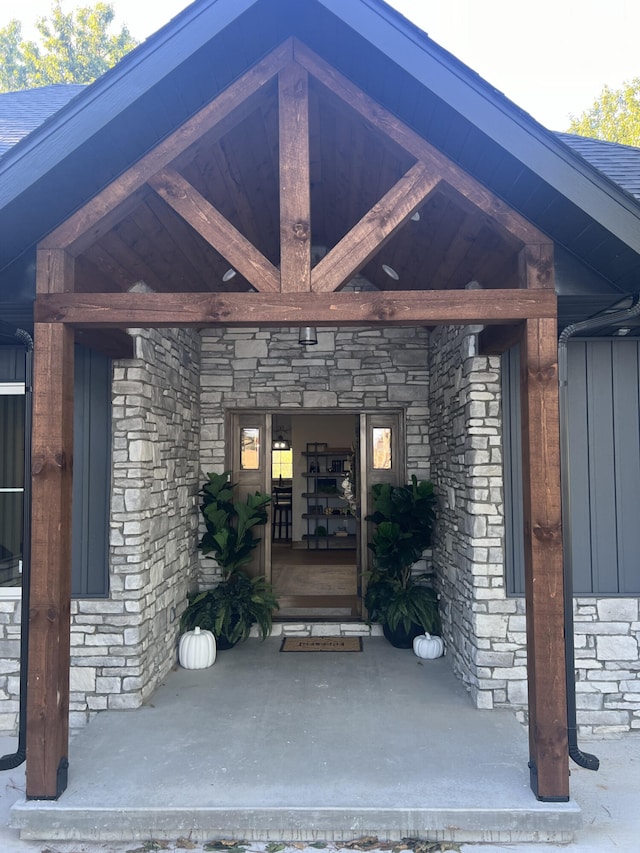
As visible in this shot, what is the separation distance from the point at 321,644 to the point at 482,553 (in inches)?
78.0

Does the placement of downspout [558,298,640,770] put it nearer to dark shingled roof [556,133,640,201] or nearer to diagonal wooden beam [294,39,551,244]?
diagonal wooden beam [294,39,551,244]

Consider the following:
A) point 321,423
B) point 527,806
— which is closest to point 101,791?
point 527,806

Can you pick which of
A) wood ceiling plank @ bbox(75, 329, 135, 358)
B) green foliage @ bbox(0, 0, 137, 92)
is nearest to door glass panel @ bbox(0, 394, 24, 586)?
wood ceiling plank @ bbox(75, 329, 135, 358)

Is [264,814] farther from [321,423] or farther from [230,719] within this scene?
[321,423]

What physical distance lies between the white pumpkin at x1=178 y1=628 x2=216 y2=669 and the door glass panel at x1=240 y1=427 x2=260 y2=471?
68.8 inches

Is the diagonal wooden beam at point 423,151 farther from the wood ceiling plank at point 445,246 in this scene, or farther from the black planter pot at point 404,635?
the black planter pot at point 404,635

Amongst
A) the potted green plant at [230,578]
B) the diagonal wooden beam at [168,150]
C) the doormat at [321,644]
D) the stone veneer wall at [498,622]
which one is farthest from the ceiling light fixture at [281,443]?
the diagonal wooden beam at [168,150]

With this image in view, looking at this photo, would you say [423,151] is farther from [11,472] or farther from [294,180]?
[11,472]

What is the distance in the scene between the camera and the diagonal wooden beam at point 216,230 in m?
2.95

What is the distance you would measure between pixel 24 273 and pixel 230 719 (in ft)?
9.72

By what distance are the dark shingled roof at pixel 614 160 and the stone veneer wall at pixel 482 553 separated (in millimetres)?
1501

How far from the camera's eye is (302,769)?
3.20 m

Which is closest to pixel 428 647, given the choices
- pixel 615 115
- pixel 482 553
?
pixel 482 553

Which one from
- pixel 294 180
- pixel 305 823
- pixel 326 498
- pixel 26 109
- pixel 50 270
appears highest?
Answer: pixel 26 109
